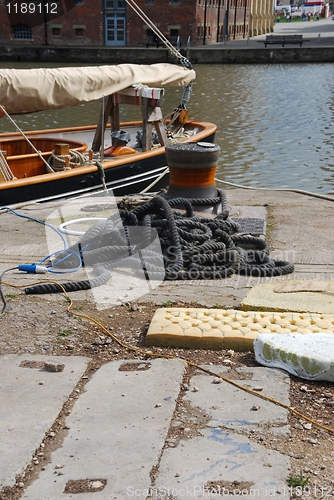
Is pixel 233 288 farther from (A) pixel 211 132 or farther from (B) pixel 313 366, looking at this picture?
(A) pixel 211 132

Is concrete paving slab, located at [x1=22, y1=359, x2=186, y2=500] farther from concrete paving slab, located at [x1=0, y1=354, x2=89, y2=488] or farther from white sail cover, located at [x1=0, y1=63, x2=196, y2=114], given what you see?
white sail cover, located at [x1=0, y1=63, x2=196, y2=114]

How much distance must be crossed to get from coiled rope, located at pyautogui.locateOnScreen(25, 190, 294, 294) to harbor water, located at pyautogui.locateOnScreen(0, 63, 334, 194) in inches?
272

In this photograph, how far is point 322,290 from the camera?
508 centimetres

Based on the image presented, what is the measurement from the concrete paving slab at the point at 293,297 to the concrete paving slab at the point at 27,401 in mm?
1404

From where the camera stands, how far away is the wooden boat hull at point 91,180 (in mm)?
9500

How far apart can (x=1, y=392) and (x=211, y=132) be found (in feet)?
33.5

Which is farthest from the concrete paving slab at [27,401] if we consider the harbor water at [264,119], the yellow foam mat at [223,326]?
the harbor water at [264,119]

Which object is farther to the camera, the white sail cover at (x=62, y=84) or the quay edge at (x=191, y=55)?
the quay edge at (x=191, y=55)

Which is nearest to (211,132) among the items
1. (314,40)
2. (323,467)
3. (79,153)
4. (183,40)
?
(79,153)

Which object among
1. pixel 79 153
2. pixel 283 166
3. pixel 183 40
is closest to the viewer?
pixel 79 153

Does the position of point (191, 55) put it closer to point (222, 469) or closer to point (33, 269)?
point (33, 269)

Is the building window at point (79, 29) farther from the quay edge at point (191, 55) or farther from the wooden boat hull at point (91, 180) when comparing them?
the wooden boat hull at point (91, 180)

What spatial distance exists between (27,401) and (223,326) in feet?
4.51

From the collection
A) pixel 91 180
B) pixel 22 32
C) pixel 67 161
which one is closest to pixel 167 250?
pixel 91 180
